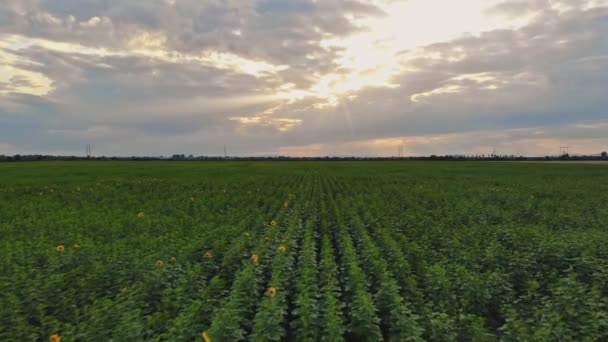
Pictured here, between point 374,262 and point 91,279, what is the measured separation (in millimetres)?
5582

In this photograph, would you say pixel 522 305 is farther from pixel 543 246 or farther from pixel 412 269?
pixel 543 246

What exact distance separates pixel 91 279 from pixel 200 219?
6.74 m

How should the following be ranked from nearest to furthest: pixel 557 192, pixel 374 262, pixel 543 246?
pixel 374 262 → pixel 543 246 → pixel 557 192

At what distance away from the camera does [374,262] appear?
739 cm

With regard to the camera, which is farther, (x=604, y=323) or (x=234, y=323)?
(x=604, y=323)

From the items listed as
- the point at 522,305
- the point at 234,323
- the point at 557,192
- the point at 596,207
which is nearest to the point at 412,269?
the point at 522,305

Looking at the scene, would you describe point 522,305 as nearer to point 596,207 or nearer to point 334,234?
point 334,234

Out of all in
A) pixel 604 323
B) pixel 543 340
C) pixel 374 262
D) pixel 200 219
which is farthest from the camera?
pixel 200 219

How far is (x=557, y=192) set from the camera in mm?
24734

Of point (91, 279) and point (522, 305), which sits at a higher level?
point (91, 279)

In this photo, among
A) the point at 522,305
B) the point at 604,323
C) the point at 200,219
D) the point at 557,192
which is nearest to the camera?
the point at 604,323

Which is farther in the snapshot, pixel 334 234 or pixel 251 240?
pixel 334 234

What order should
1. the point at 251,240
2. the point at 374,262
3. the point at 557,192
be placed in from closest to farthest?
the point at 374,262
the point at 251,240
the point at 557,192

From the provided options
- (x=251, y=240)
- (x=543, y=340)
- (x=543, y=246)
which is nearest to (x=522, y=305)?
(x=543, y=340)
